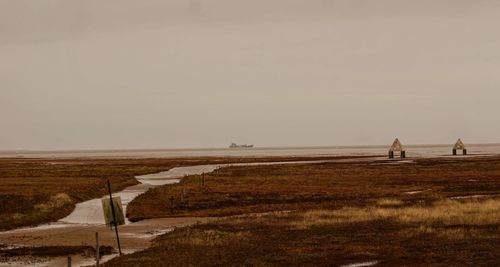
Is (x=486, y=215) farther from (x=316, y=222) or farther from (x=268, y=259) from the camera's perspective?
(x=268, y=259)

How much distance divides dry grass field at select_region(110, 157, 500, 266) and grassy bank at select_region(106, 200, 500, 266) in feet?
0.13

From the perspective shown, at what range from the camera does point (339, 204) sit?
48.1 metres

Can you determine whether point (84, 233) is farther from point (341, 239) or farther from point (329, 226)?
point (341, 239)

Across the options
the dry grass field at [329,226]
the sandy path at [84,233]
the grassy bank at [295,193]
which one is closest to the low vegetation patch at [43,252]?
the sandy path at [84,233]

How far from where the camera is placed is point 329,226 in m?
35.8

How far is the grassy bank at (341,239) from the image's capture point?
25.6 metres

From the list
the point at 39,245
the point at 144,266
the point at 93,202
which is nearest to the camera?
the point at 144,266

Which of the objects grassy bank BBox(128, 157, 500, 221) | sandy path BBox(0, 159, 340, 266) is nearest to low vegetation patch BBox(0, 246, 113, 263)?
sandy path BBox(0, 159, 340, 266)

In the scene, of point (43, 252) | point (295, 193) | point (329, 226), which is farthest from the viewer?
point (295, 193)

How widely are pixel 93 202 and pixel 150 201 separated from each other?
21.1 ft

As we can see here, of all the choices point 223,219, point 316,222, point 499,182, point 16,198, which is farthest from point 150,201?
point 499,182

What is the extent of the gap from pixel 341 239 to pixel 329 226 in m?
4.75

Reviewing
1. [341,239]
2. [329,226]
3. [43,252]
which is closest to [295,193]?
[329,226]

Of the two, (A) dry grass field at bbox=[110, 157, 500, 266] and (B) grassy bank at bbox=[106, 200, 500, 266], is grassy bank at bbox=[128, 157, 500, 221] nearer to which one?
(A) dry grass field at bbox=[110, 157, 500, 266]
